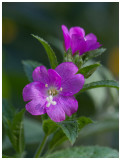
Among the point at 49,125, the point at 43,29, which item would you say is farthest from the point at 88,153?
the point at 43,29

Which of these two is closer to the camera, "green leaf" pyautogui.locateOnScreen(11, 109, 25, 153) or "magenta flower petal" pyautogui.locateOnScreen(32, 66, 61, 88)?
"magenta flower petal" pyautogui.locateOnScreen(32, 66, 61, 88)

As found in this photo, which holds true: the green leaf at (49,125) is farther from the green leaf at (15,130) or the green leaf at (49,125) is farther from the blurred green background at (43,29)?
the blurred green background at (43,29)

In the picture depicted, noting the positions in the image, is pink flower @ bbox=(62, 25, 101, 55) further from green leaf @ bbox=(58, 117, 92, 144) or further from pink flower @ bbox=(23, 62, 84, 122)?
Result: green leaf @ bbox=(58, 117, 92, 144)

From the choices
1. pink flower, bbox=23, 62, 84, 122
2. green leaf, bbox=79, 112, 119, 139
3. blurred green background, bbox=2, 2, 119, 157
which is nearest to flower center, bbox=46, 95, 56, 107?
pink flower, bbox=23, 62, 84, 122

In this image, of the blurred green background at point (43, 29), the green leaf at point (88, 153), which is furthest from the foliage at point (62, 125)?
the blurred green background at point (43, 29)

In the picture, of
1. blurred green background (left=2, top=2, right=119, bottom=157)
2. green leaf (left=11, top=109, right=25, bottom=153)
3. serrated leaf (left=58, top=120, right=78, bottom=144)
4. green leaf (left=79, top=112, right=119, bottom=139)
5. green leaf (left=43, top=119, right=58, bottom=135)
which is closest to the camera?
serrated leaf (left=58, top=120, right=78, bottom=144)

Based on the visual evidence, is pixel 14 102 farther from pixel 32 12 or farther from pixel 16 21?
pixel 32 12
